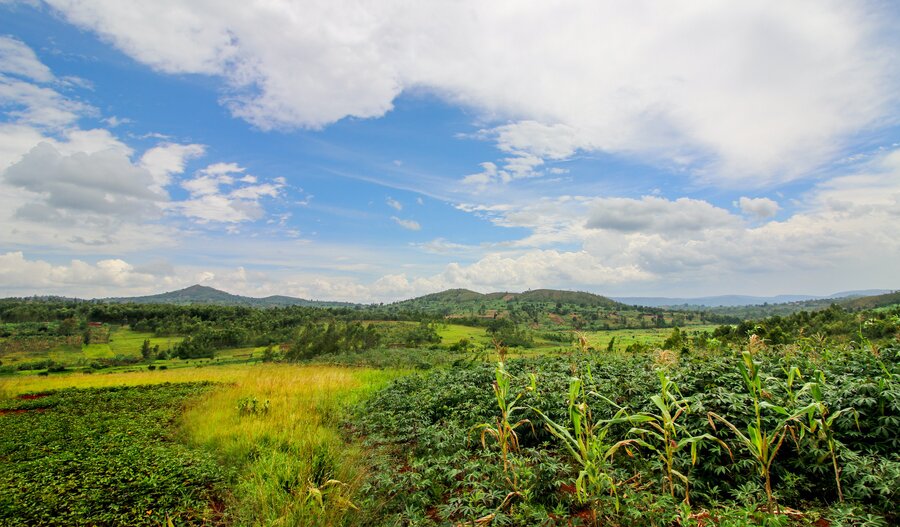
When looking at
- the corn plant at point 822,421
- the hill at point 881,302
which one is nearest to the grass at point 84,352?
the corn plant at point 822,421

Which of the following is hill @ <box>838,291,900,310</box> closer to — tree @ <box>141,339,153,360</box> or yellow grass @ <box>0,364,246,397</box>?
yellow grass @ <box>0,364,246,397</box>

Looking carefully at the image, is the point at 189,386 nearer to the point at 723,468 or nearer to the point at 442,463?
the point at 442,463

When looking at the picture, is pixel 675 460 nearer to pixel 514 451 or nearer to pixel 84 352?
pixel 514 451

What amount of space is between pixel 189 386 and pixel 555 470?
60.3 feet

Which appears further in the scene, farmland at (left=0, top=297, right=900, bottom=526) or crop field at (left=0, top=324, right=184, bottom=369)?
crop field at (left=0, top=324, right=184, bottom=369)

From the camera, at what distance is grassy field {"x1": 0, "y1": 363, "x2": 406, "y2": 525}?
15.1 ft

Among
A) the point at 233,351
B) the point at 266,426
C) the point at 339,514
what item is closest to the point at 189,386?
the point at 266,426

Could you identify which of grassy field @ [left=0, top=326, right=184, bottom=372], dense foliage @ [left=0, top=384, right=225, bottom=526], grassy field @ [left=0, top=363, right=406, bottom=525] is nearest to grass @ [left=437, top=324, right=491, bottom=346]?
grassy field @ [left=0, top=363, right=406, bottom=525]

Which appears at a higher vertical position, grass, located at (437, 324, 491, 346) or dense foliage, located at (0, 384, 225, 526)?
dense foliage, located at (0, 384, 225, 526)

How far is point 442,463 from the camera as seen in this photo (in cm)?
532

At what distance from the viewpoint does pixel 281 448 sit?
7.37 meters

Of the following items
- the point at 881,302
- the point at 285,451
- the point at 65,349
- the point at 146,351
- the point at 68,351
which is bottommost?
→ the point at 146,351

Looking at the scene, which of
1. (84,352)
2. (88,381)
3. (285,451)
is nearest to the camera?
(285,451)

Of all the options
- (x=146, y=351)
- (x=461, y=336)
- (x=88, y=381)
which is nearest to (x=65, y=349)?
(x=146, y=351)
